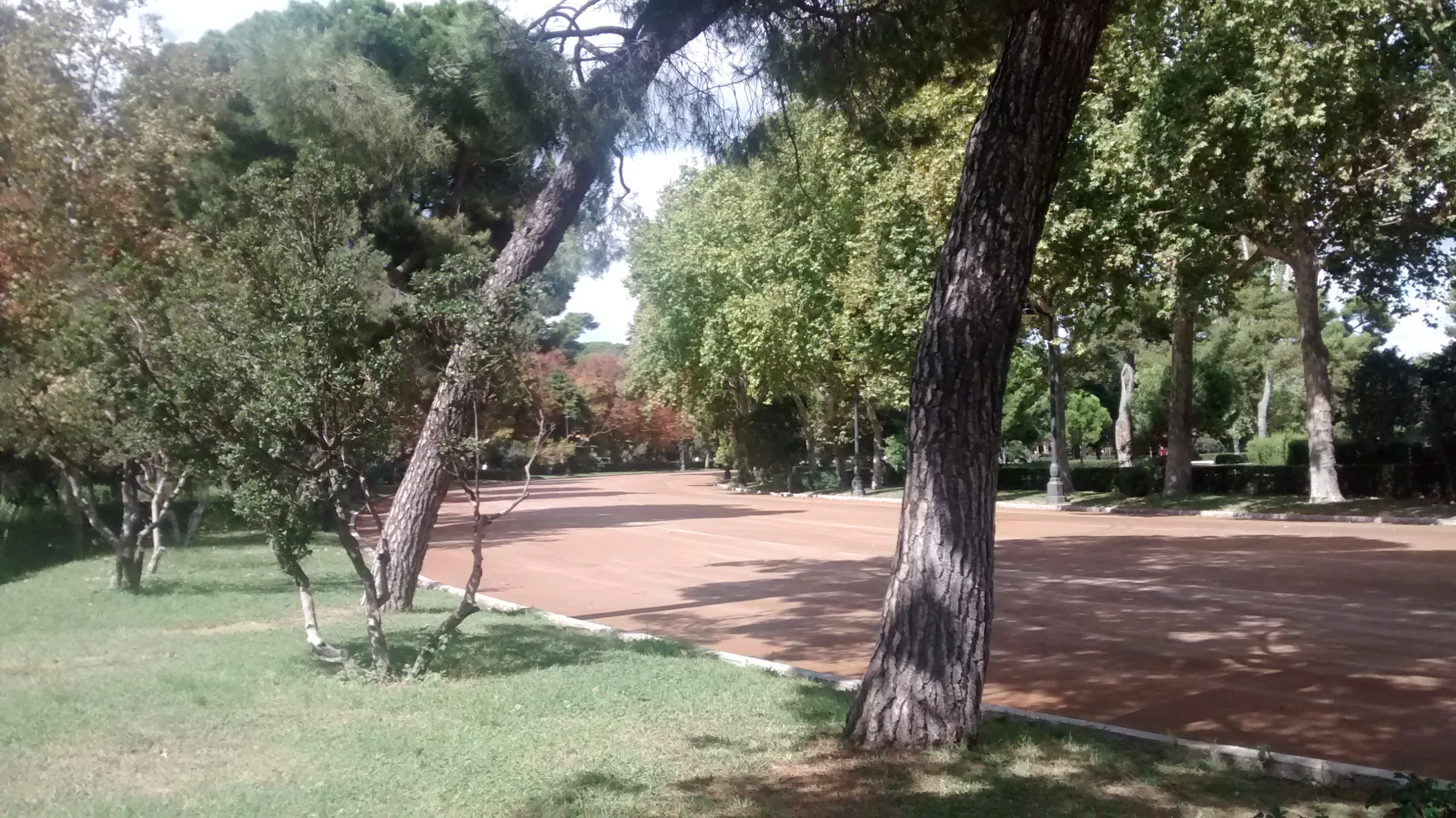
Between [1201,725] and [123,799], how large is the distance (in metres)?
6.14

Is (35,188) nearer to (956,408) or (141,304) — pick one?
(141,304)

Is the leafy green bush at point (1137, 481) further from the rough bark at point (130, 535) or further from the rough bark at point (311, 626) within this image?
the rough bark at point (311, 626)

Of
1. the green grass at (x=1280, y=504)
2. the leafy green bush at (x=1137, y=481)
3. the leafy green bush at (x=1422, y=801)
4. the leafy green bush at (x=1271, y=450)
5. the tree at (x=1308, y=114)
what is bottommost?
the leafy green bush at (x=1422, y=801)

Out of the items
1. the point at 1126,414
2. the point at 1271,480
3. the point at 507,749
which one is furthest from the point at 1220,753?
the point at 1126,414

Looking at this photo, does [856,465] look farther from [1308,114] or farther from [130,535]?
[130,535]

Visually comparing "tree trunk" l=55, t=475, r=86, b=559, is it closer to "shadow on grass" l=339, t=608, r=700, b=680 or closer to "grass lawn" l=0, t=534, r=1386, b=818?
"grass lawn" l=0, t=534, r=1386, b=818

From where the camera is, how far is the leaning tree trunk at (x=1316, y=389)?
2697 centimetres

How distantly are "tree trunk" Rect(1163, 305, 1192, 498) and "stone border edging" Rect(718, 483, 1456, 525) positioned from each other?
1921 mm

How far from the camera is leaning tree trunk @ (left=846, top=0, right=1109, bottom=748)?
19.9 feet

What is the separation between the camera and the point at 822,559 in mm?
19078

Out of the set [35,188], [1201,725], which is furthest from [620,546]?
[1201,725]

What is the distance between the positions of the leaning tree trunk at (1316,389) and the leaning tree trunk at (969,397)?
927 inches

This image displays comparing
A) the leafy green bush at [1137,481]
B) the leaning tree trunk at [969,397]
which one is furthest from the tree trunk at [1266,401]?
the leaning tree trunk at [969,397]

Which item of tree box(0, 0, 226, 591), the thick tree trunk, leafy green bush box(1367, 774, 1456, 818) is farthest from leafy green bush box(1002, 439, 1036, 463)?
leafy green bush box(1367, 774, 1456, 818)
